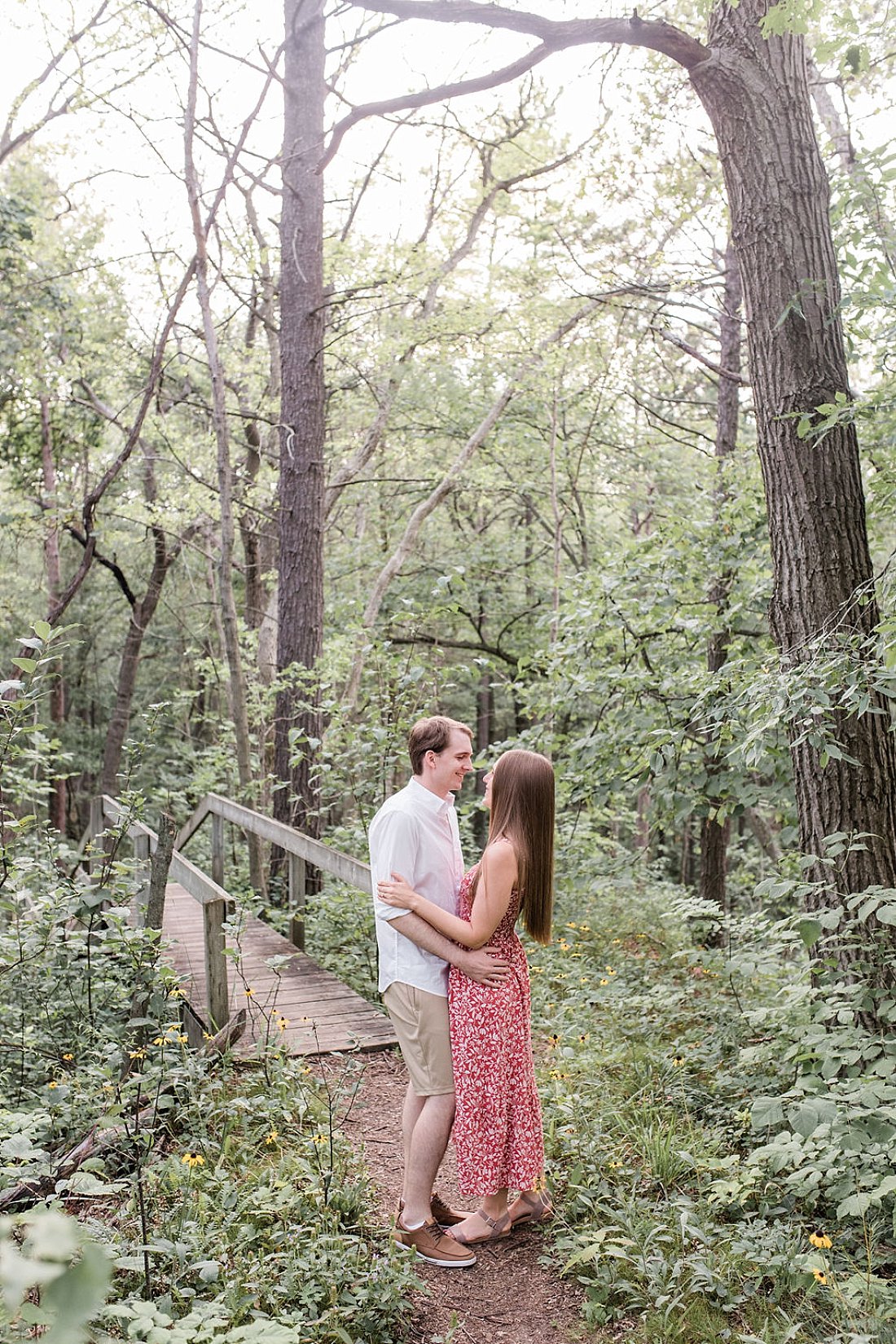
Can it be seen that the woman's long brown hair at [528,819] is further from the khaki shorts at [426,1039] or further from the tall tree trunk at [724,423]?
the tall tree trunk at [724,423]

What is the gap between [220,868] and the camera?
26.3 ft

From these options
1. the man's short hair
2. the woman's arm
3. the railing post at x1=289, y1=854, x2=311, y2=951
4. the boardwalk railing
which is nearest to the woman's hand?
the woman's arm


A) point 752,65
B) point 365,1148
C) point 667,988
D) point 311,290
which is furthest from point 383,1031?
point 311,290

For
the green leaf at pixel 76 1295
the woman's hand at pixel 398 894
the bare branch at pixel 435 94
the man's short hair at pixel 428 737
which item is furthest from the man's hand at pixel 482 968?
the bare branch at pixel 435 94

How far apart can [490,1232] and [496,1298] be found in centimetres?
28

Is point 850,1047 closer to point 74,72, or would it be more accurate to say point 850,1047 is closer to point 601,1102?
point 601,1102

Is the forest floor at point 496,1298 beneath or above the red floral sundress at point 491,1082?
beneath

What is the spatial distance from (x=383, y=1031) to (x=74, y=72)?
10.3 metres

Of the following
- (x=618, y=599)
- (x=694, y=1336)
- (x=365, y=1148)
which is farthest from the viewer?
(x=618, y=599)

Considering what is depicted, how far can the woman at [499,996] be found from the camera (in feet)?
11.3

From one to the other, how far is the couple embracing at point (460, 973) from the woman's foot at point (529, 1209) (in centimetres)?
10

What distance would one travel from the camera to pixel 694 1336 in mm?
3002

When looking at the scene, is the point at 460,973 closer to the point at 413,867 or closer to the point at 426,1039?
the point at 426,1039

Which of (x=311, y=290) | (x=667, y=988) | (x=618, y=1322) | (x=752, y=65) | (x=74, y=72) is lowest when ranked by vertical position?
(x=618, y=1322)
